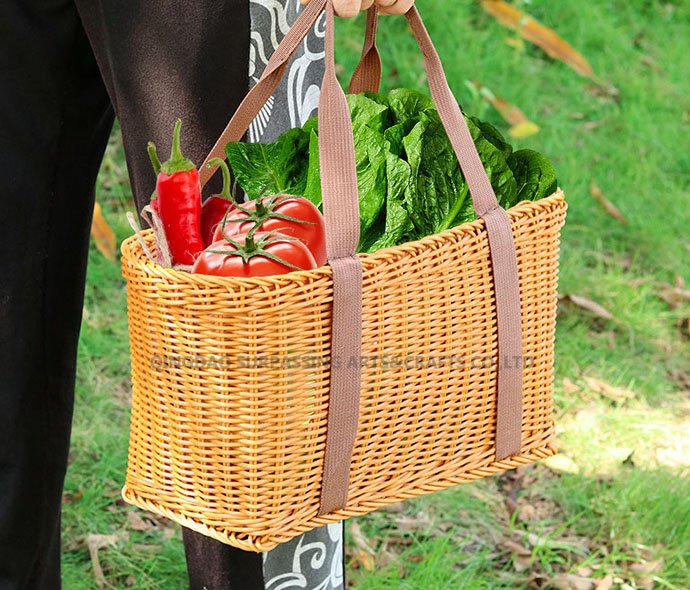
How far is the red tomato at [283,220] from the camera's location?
1.18m

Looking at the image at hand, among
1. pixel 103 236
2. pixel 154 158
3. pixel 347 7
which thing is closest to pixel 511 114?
pixel 103 236

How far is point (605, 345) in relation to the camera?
305 centimetres

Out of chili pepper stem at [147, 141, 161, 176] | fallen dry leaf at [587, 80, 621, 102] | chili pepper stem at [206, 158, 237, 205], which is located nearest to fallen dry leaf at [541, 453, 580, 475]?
chili pepper stem at [206, 158, 237, 205]

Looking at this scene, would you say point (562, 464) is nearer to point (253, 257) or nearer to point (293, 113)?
point (293, 113)

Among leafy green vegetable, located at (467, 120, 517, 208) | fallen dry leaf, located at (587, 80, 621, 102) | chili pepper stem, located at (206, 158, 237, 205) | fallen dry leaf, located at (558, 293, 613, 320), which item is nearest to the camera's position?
chili pepper stem, located at (206, 158, 237, 205)

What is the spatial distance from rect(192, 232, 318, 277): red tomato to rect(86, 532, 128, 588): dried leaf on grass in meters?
1.27

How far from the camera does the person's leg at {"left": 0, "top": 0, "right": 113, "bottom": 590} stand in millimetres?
1447

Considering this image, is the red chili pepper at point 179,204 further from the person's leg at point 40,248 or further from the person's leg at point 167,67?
the person's leg at point 40,248

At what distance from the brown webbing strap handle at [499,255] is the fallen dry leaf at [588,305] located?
72.0 inches

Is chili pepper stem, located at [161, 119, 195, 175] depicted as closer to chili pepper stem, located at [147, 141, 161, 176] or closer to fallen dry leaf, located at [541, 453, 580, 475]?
chili pepper stem, located at [147, 141, 161, 176]

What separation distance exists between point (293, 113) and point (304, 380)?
20.3 inches

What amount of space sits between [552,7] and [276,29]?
11.8 ft

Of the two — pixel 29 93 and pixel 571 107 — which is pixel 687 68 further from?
pixel 29 93

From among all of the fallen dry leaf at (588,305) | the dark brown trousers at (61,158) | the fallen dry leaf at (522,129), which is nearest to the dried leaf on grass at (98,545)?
the dark brown trousers at (61,158)
